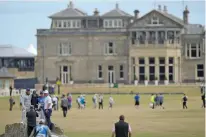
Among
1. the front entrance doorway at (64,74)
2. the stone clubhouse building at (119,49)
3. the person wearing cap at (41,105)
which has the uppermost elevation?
the stone clubhouse building at (119,49)

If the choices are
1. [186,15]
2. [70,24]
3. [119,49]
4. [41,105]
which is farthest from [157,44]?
[41,105]

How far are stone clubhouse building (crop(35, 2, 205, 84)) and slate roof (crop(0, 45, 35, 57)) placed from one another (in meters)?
20.9

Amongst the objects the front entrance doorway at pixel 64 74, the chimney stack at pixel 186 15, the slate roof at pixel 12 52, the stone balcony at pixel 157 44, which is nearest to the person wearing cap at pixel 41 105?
the stone balcony at pixel 157 44

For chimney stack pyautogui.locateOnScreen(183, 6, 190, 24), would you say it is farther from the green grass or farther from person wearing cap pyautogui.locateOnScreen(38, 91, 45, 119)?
person wearing cap pyautogui.locateOnScreen(38, 91, 45, 119)

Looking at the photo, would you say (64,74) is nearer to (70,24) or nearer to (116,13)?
(70,24)

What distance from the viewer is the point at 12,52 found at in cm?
10894

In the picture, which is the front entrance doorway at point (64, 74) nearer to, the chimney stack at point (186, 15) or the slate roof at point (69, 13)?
the slate roof at point (69, 13)

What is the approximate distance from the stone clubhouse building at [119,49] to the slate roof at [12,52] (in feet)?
68.4

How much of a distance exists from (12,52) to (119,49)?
87.5ft

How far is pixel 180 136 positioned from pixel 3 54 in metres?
81.1

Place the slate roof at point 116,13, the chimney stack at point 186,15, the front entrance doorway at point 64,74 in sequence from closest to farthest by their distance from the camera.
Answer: the front entrance doorway at point 64,74 → the slate roof at point 116,13 → the chimney stack at point 186,15

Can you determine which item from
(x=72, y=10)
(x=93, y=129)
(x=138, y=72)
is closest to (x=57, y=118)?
(x=93, y=129)

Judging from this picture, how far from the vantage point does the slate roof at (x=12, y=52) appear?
353ft

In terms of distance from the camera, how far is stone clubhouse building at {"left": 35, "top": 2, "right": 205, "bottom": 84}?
84.6 metres
